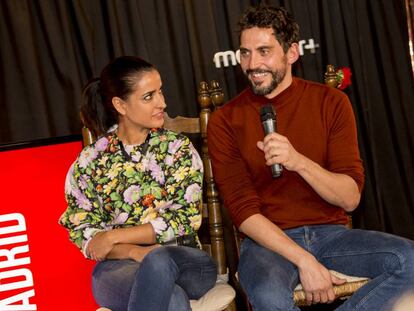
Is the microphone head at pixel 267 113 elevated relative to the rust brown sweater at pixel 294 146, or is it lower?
elevated

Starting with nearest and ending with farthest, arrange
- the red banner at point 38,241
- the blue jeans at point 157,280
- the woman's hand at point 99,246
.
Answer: the blue jeans at point 157,280
the woman's hand at point 99,246
the red banner at point 38,241

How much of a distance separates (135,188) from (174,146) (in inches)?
8.4

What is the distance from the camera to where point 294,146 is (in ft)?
7.55

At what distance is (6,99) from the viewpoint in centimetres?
305

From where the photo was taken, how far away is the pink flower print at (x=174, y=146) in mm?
2356

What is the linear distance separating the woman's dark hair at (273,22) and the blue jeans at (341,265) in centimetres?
71

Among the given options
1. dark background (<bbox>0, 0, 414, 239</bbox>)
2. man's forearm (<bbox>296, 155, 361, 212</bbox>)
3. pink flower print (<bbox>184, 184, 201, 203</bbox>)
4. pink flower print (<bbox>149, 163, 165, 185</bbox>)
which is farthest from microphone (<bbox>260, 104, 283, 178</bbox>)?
dark background (<bbox>0, 0, 414, 239</bbox>)

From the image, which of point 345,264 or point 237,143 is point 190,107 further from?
point 345,264

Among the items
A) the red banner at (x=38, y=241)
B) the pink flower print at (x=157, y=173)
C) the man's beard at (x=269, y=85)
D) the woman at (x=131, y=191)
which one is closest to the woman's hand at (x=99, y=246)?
the woman at (x=131, y=191)

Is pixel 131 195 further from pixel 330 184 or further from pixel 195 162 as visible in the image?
pixel 330 184

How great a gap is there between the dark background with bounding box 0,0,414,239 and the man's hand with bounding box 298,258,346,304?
1.36m

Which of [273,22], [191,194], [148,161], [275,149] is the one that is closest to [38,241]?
[148,161]

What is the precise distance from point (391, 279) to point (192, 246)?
702 millimetres

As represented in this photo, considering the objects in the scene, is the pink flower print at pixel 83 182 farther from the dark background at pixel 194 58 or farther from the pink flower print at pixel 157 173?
the dark background at pixel 194 58
